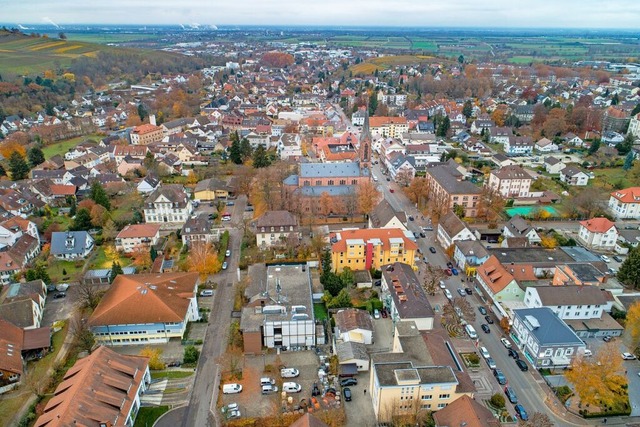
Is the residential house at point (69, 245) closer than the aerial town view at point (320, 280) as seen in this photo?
No

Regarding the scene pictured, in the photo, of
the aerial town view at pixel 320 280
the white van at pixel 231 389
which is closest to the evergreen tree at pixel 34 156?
the aerial town view at pixel 320 280

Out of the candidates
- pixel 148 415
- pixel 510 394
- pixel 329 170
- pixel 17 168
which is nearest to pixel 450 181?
pixel 329 170

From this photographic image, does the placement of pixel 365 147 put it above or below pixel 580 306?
above

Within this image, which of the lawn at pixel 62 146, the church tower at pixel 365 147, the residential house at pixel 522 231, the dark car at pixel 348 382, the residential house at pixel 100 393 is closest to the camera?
the residential house at pixel 100 393

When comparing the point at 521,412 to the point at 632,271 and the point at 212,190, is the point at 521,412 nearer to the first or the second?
the point at 632,271

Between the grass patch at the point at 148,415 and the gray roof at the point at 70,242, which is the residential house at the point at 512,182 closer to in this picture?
the grass patch at the point at 148,415

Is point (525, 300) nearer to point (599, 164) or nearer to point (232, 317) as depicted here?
point (232, 317)

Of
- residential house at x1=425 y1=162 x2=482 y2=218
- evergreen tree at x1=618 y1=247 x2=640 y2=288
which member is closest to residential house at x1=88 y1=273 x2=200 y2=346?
residential house at x1=425 y1=162 x2=482 y2=218
